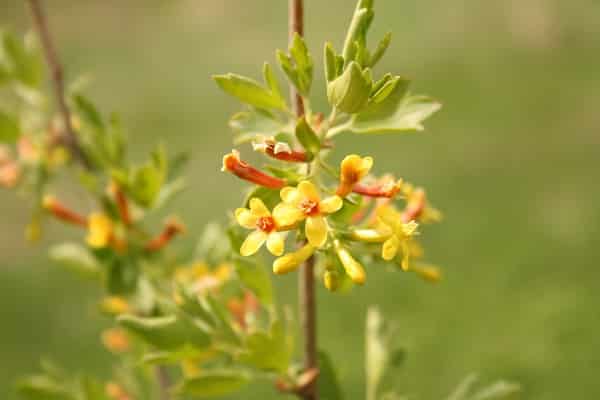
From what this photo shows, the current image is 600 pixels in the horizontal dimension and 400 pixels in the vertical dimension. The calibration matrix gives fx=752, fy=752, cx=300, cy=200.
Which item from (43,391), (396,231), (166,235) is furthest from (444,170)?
(396,231)

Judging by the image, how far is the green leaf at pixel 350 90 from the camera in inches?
17.7

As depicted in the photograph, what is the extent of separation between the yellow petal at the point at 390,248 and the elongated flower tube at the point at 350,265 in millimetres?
24

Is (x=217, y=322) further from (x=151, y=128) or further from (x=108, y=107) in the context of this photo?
(x=108, y=107)

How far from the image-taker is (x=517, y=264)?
5.63 ft

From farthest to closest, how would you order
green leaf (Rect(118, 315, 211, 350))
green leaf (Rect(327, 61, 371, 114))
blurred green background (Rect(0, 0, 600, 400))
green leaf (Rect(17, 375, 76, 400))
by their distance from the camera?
blurred green background (Rect(0, 0, 600, 400)) < green leaf (Rect(17, 375, 76, 400)) < green leaf (Rect(118, 315, 211, 350)) < green leaf (Rect(327, 61, 371, 114))

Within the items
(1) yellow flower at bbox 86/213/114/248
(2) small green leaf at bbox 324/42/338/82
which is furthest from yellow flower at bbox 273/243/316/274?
(1) yellow flower at bbox 86/213/114/248

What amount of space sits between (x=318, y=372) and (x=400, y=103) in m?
0.24

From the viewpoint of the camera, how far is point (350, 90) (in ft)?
1.52

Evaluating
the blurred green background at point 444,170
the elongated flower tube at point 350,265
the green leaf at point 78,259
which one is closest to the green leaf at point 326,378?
the elongated flower tube at point 350,265

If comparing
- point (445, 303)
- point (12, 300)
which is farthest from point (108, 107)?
point (445, 303)

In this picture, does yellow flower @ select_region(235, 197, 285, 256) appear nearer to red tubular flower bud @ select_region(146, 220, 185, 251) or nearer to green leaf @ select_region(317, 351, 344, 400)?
green leaf @ select_region(317, 351, 344, 400)

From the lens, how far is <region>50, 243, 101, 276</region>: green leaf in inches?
32.4

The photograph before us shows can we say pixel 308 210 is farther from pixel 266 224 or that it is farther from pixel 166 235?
pixel 166 235

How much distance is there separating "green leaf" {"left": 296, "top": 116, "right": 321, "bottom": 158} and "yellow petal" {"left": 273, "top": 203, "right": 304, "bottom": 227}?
0.05m
